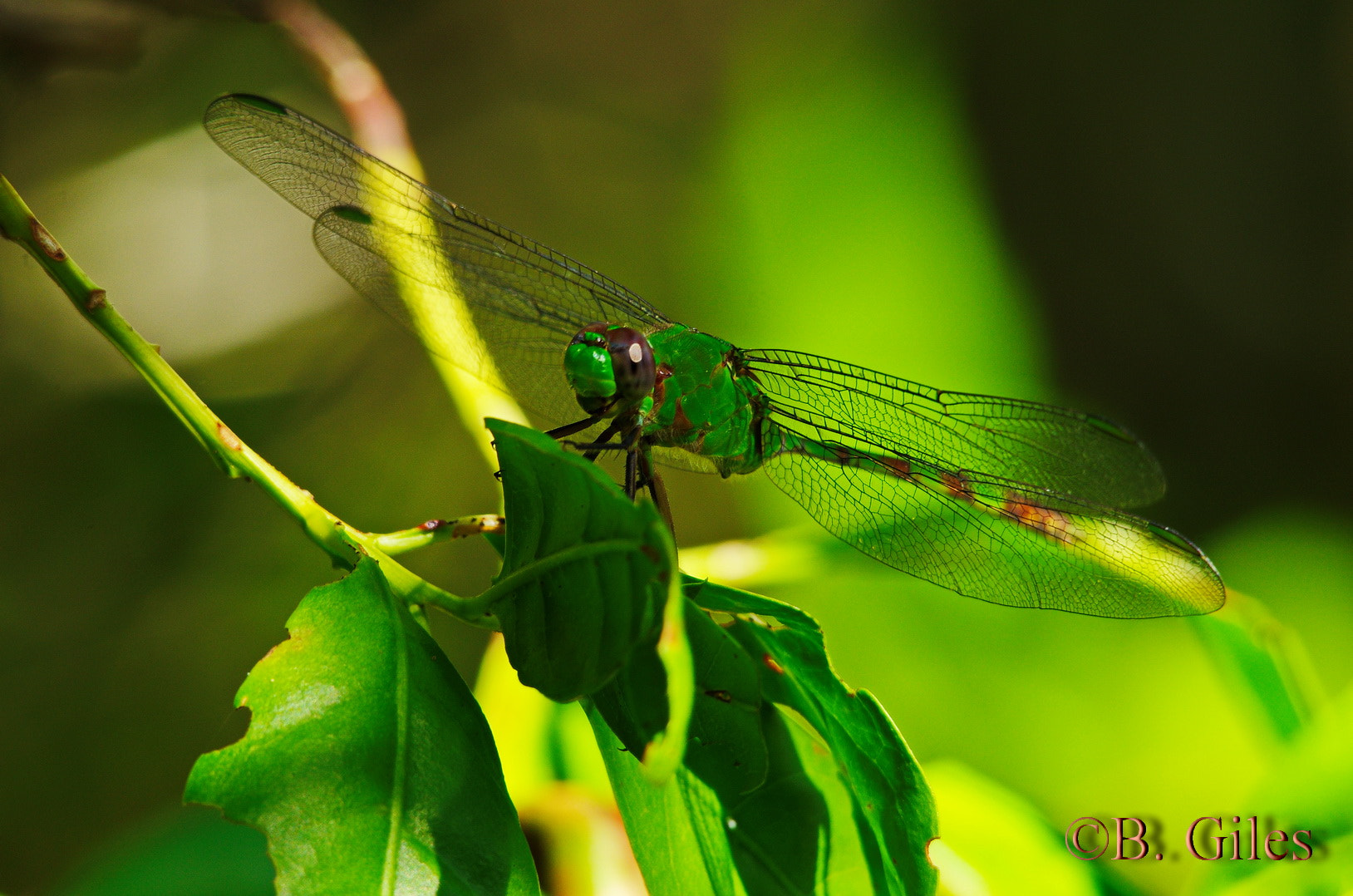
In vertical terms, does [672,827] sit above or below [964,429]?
below

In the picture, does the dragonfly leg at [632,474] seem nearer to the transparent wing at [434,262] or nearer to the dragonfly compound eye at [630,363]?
the dragonfly compound eye at [630,363]

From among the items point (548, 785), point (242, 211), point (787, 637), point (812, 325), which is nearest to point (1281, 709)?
point (787, 637)

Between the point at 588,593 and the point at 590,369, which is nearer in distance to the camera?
the point at 588,593

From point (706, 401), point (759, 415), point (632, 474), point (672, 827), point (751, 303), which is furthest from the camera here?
point (751, 303)

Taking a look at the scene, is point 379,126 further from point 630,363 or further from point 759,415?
point 759,415

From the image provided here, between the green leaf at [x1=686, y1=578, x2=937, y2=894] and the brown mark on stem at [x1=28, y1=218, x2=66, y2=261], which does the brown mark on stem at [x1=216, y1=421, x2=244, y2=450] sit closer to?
the brown mark on stem at [x1=28, y1=218, x2=66, y2=261]

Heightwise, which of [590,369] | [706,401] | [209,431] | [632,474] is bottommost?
[209,431]

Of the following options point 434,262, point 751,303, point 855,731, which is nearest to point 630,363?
point 434,262

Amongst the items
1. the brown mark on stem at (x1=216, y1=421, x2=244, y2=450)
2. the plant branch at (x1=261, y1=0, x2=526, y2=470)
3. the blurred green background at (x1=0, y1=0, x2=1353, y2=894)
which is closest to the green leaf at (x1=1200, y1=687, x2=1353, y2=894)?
the blurred green background at (x1=0, y1=0, x2=1353, y2=894)
